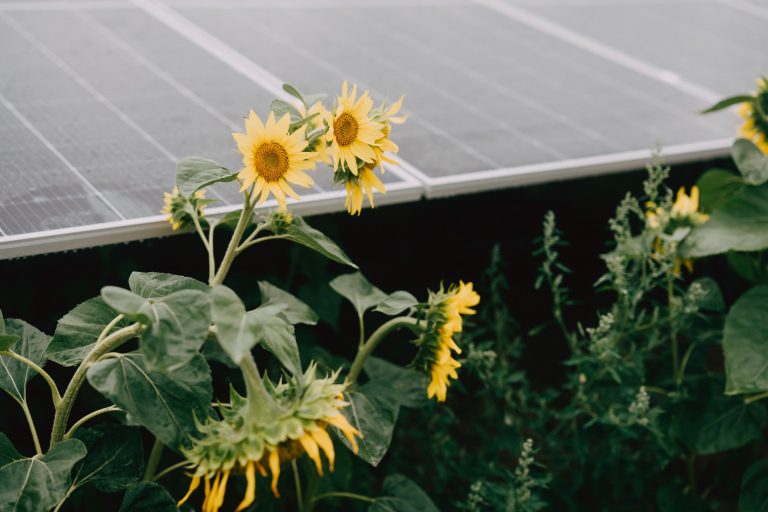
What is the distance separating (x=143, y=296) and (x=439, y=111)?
52.7 inches

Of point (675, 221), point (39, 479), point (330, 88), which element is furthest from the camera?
point (330, 88)

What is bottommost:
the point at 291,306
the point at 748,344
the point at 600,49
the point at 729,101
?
the point at 291,306

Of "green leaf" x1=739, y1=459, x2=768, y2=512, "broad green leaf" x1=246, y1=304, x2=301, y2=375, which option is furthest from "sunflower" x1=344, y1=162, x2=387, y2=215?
"green leaf" x1=739, y1=459, x2=768, y2=512

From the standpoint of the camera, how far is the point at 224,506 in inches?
80.2

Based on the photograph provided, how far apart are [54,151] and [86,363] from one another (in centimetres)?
75

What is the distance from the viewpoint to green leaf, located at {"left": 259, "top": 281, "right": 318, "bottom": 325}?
5.52ft

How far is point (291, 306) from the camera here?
174 centimetres

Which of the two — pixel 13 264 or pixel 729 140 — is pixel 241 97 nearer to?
pixel 13 264

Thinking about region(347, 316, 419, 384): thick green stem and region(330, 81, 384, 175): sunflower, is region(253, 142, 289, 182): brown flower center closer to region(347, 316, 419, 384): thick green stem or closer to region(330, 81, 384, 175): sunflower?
region(330, 81, 384, 175): sunflower

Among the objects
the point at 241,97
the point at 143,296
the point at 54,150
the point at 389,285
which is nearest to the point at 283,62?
the point at 241,97

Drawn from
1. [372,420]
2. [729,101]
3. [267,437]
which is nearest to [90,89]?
[372,420]

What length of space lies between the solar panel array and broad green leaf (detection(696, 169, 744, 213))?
198 mm

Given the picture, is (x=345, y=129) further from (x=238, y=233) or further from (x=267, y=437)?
(x=267, y=437)

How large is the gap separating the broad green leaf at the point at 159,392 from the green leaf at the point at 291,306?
0.95 feet
